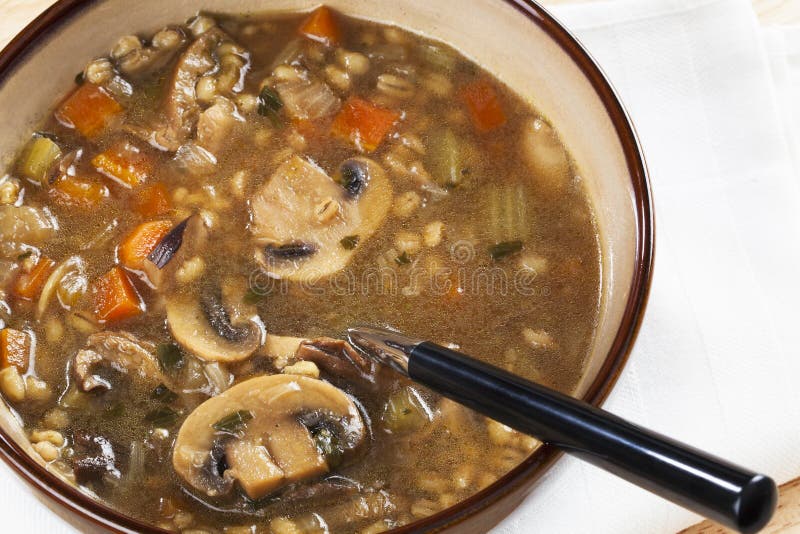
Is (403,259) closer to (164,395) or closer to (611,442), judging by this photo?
(164,395)

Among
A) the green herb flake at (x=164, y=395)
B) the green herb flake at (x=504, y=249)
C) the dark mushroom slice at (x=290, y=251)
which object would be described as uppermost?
the dark mushroom slice at (x=290, y=251)

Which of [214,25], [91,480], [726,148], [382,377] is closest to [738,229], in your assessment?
[726,148]

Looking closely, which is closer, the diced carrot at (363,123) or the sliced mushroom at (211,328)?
the sliced mushroom at (211,328)

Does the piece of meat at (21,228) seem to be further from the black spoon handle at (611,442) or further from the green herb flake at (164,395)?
the black spoon handle at (611,442)

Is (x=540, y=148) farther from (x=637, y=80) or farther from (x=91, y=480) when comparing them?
(x=91, y=480)

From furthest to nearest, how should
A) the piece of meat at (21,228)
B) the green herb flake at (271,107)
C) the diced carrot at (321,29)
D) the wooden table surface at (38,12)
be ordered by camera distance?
the wooden table surface at (38,12), the diced carrot at (321,29), the green herb flake at (271,107), the piece of meat at (21,228)

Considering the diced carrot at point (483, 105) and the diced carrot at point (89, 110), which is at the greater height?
the diced carrot at point (89, 110)

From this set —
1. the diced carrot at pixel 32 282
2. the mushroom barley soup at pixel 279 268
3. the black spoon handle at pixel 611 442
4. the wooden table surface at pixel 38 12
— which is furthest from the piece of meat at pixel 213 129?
the black spoon handle at pixel 611 442

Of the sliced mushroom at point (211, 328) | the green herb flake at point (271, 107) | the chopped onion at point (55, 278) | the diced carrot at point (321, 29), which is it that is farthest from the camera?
the diced carrot at point (321, 29)
